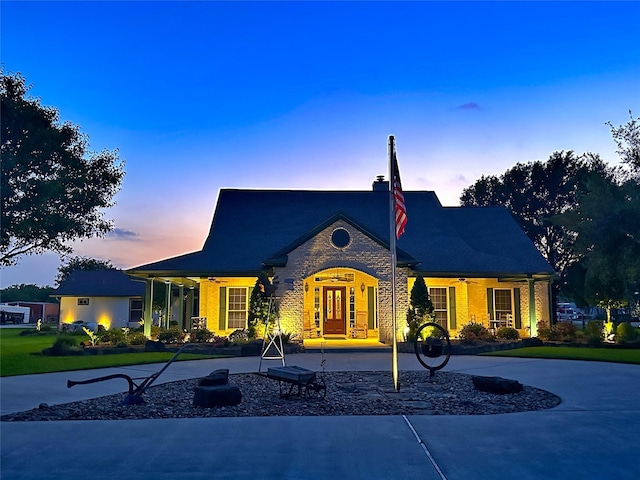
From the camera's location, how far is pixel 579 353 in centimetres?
1648

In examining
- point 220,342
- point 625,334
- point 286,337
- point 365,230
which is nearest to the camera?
point 286,337

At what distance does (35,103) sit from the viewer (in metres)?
17.5

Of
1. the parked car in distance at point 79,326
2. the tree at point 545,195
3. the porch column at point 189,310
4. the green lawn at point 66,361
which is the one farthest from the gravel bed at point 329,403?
the tree at point 545,195

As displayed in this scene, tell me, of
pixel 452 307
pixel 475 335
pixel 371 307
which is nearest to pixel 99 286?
pixel 371 307

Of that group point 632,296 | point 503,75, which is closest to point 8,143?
point 503,75

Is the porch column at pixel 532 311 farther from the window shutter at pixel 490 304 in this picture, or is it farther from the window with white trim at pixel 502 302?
the window shutter at pixel 490 304

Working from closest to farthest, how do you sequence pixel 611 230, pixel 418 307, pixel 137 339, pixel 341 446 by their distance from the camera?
pixel 341 446
pixel 611 230
pixel 137 339
pixel 418 307

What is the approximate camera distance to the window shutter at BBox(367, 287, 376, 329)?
69.6 ft

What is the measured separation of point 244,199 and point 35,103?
34.7 feet

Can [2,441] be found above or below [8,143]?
below

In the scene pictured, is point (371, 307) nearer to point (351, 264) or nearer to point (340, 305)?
point (340, 305)

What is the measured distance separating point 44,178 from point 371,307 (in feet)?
44.2

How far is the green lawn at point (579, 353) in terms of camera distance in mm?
14961

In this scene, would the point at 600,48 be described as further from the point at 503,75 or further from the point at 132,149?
the point at 132,149
